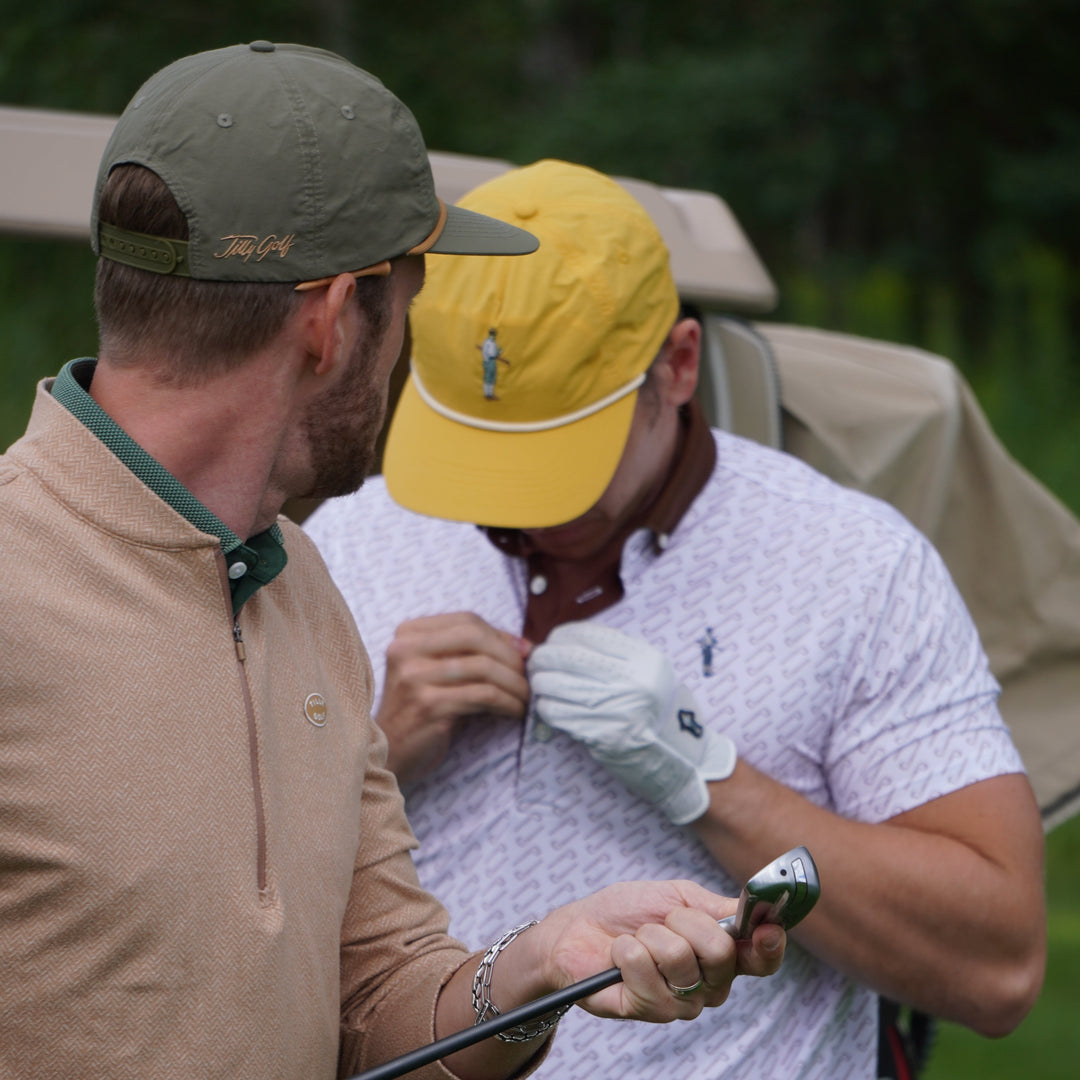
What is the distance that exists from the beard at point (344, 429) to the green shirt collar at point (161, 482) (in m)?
0.12

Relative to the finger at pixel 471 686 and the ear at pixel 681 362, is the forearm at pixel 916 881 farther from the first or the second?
the ear at pixel 681 362

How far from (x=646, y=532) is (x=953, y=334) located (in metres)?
7.26

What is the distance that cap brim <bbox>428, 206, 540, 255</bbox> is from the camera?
170cm

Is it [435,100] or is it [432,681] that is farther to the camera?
[435,100]

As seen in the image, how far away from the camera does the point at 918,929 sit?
2.08 metres

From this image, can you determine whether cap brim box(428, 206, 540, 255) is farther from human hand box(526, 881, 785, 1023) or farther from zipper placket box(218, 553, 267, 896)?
human hand box(526, 881, 785, 1023)

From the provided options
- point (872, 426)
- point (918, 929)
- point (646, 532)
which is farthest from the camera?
point (872, 426)

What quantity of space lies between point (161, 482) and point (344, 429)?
225 mm

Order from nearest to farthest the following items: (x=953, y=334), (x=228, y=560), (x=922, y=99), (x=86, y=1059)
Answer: (x=86, y=1059) < (x=228, y=560) < (x=953, y=334) < (x=922, y=99)

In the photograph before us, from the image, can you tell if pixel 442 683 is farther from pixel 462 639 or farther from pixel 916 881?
pixel 916 881

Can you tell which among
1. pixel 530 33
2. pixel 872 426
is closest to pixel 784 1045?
pixel 872 426

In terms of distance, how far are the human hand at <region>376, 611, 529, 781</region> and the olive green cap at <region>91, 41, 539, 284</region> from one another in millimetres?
755

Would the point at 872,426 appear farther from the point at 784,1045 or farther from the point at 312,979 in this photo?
the point at 312,979

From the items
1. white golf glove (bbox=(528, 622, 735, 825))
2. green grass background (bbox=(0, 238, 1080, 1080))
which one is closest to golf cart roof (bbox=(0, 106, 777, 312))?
white golf glove (bbox=(528, 622, 735, 825))
